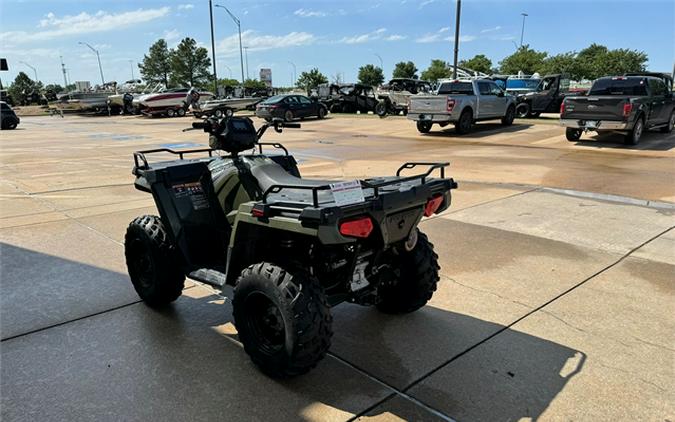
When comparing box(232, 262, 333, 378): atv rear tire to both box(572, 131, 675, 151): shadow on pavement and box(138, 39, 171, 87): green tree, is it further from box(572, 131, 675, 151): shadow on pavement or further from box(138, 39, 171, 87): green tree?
box(138, 39, 171, 87): green tree

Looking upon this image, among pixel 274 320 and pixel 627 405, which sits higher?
pixel 274 320

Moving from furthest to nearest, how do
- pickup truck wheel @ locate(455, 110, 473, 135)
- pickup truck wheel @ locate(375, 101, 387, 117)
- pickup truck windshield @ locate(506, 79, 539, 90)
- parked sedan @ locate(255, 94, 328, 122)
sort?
pickup truck windshield @ locate(506, 79, 539, 90) → pickup truck wheel @ locate(375, 101, 387, 117) → parked sedan @ locate(255, 94, 328, 122) → pickup truck wheel @ locate(455, 110, 473, 135)

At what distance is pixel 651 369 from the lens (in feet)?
9.52

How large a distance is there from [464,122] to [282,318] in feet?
50.6

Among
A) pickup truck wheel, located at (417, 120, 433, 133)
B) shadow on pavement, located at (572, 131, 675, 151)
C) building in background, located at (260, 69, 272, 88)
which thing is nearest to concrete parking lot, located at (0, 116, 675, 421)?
shadow on pavement, located at (572, 131, 675, 151)

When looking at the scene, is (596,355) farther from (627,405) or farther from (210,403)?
(210,403)

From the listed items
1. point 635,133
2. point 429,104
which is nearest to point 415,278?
point 635,133

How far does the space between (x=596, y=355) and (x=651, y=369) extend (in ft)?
0.97

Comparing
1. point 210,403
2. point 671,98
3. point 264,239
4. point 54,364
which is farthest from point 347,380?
point 671,98

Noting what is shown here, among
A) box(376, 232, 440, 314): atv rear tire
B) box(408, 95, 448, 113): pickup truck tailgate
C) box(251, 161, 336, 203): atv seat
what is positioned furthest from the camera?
box(408, 95, 448, 113): pickup truck tailgate

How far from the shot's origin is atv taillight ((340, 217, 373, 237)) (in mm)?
2367

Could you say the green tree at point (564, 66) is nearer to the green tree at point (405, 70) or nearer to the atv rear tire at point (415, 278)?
the green tree at point (405, 70)

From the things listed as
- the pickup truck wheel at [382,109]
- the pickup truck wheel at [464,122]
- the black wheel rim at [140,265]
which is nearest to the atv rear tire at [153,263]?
the black wheel rim at [140,265]

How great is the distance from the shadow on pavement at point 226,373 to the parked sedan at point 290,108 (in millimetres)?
21736
